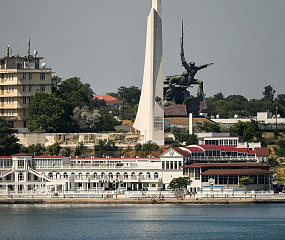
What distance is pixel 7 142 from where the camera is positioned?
14488cm

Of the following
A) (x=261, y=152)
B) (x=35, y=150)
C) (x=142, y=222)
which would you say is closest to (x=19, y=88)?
(x=35, y=150)

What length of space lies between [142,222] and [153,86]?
156 feet

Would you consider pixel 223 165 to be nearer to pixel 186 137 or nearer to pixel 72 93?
pixel 186 137

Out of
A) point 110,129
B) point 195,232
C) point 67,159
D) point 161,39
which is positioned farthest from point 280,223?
point 110,129

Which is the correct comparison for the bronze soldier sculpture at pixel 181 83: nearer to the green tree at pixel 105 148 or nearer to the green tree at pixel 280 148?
the green tree at pixel 280 148

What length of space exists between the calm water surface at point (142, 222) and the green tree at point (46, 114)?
35.2 meters

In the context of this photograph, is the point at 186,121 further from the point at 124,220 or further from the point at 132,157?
the point at 124,220

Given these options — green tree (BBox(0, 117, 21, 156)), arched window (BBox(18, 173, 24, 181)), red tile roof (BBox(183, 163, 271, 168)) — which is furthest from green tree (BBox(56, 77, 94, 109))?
red tile roof (BBox(183, 163, 271, 168))

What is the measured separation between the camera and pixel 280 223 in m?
104

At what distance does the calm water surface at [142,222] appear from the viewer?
98562 millimetres

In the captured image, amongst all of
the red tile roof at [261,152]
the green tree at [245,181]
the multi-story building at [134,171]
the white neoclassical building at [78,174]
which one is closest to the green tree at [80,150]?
the multi-story building at [134,171]

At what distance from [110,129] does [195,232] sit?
210 feet

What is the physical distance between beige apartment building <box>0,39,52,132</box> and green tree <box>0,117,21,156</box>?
12.4 m

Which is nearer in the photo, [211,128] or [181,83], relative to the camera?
[211,128]
